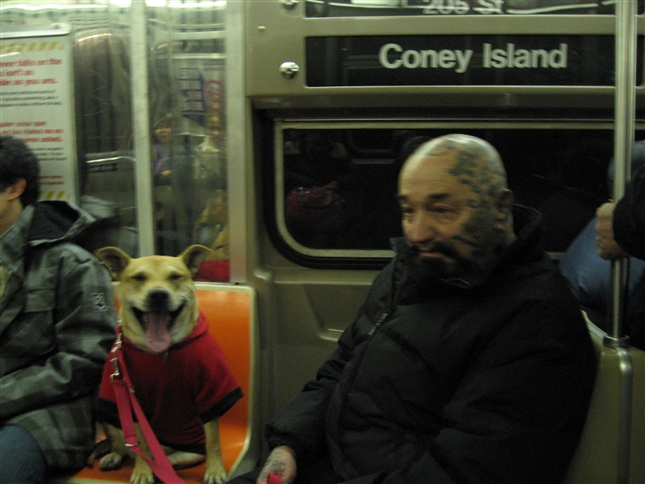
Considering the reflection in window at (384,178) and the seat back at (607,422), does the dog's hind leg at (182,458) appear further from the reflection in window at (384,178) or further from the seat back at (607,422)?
the seat back at (607,422)

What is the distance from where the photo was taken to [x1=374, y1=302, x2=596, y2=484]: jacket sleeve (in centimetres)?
133

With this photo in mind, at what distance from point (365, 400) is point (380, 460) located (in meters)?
0.15

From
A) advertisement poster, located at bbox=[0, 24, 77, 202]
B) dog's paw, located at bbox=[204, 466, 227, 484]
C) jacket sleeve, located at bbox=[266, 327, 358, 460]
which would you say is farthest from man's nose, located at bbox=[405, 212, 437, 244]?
advertisement poster, located at bbox=[0, 24, 77, 202]

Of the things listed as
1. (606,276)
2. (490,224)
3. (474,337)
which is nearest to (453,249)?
(490,224)

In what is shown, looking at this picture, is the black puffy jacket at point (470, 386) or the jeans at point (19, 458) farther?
the jeans at point (19, 458)

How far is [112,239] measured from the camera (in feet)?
8.82

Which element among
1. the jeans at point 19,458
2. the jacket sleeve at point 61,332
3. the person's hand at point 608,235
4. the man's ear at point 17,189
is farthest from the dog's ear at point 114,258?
the person's hand at point 608,235

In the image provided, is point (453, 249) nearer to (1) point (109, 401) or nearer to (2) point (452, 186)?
(2) point (452, 186)

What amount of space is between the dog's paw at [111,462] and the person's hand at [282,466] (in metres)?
0.73

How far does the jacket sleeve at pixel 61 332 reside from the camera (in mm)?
2061

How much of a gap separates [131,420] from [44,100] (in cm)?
146

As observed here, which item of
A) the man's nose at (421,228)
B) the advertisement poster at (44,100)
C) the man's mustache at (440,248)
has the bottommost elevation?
the man's mustache at (440,248)

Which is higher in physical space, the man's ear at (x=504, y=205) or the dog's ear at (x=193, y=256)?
the man's ear at (x=504, y=205)

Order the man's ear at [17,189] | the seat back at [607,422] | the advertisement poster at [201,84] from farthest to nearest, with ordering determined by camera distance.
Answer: the advertisement poster at [201,84] → the man's ear at [17,189] → the seat back at [607,422]
